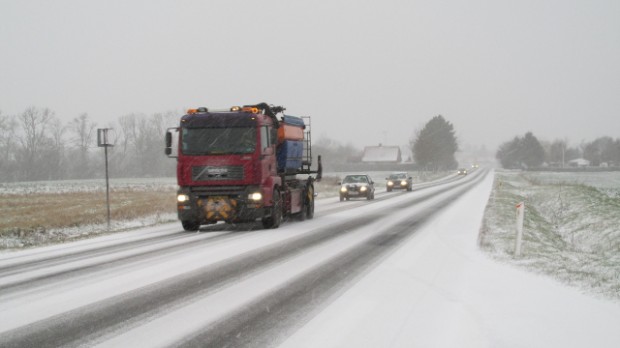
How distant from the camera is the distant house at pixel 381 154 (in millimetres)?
160500

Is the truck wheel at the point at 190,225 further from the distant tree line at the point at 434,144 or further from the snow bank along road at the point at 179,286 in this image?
the distant tree line at the point at 434,144

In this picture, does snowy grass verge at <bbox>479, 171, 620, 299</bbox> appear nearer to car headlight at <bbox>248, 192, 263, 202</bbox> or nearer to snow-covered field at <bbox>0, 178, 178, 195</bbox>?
car headlight at <bbox>248, 192, 263, 202</bbox>

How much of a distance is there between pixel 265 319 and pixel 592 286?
473cm

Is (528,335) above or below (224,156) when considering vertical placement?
below

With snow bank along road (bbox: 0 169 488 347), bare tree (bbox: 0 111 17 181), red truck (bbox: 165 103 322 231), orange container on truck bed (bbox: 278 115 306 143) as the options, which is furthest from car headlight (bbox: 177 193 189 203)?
bare tree (bbox: 0 111 17 181)

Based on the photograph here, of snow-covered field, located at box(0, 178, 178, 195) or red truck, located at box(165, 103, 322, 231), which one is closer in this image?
red truck, located at box(165, 103, 322, 231)

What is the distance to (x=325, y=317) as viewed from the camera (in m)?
6.17

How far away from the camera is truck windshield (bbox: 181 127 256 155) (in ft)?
51.0

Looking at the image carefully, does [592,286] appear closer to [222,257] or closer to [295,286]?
[295,286]

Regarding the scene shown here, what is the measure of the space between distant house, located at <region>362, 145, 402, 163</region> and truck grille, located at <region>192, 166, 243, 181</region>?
145m

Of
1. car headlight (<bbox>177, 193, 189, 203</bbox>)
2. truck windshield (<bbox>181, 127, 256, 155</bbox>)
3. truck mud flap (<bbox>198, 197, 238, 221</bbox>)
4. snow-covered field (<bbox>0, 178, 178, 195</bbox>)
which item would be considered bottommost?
snow-covered field (<bbox>0, 178, 178, 195</bbox>)

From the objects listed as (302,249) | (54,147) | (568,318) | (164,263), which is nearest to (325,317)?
(568,318)

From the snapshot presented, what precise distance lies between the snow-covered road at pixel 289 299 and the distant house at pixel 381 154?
488 feet

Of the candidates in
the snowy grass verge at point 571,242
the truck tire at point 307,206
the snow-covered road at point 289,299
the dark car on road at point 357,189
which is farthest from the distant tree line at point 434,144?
the snow-covered road at point 289,299
